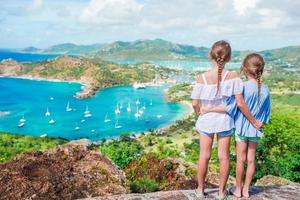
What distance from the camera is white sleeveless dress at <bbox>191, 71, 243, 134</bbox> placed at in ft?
21.7

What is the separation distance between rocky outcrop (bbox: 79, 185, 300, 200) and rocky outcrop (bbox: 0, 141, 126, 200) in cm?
106

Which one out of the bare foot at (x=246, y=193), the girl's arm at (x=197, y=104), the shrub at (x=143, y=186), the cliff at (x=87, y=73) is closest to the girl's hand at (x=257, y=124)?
the girl's arm at (x=197, y=104)

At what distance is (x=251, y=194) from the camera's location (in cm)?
716

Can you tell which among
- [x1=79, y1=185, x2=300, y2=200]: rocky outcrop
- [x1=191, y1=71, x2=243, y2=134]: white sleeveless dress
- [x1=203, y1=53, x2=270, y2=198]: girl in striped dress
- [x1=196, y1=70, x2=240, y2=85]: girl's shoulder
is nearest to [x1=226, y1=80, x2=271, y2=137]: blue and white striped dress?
[x1=203, y1=53, x2=270, y2=198]: girl in striped dress

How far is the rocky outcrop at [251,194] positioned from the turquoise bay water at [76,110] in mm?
82740

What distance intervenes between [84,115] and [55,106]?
23.4 meters

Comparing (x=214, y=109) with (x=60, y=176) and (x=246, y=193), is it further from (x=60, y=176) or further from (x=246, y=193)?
(x=60, y=176)

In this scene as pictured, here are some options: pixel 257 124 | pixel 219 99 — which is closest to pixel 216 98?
pixel 219 99

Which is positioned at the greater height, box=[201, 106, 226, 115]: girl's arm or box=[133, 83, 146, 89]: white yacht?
box=[201, 106, 226, 115]: girl's arm

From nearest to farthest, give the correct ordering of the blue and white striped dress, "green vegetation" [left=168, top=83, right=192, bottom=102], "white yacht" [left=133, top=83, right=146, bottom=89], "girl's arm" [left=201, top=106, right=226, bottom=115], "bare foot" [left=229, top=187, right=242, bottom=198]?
"girl's arm" [left=201, top=106, right=226, bottom=115] < the blue and white striped dress < "bare foot" [left=229, top=187, right=242, bottom=198] < "green vegetation" [left=168, top=83, right=192, bottom=102] < "white yacht" [left=133, top=83, right=146, bottom=89]

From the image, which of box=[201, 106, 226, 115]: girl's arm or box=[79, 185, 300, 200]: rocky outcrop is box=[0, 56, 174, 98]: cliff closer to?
box=[79, 185, 300, 200]: rocky outcrop

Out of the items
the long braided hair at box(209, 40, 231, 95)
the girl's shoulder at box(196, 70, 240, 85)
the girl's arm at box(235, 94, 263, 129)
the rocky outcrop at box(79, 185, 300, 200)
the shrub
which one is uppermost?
the long braided hair at box(209, 40, 231, 95)

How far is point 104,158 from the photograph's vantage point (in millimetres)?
8570

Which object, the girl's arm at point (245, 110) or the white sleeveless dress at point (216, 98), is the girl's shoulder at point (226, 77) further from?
the girl's arm at point (245, 110)
